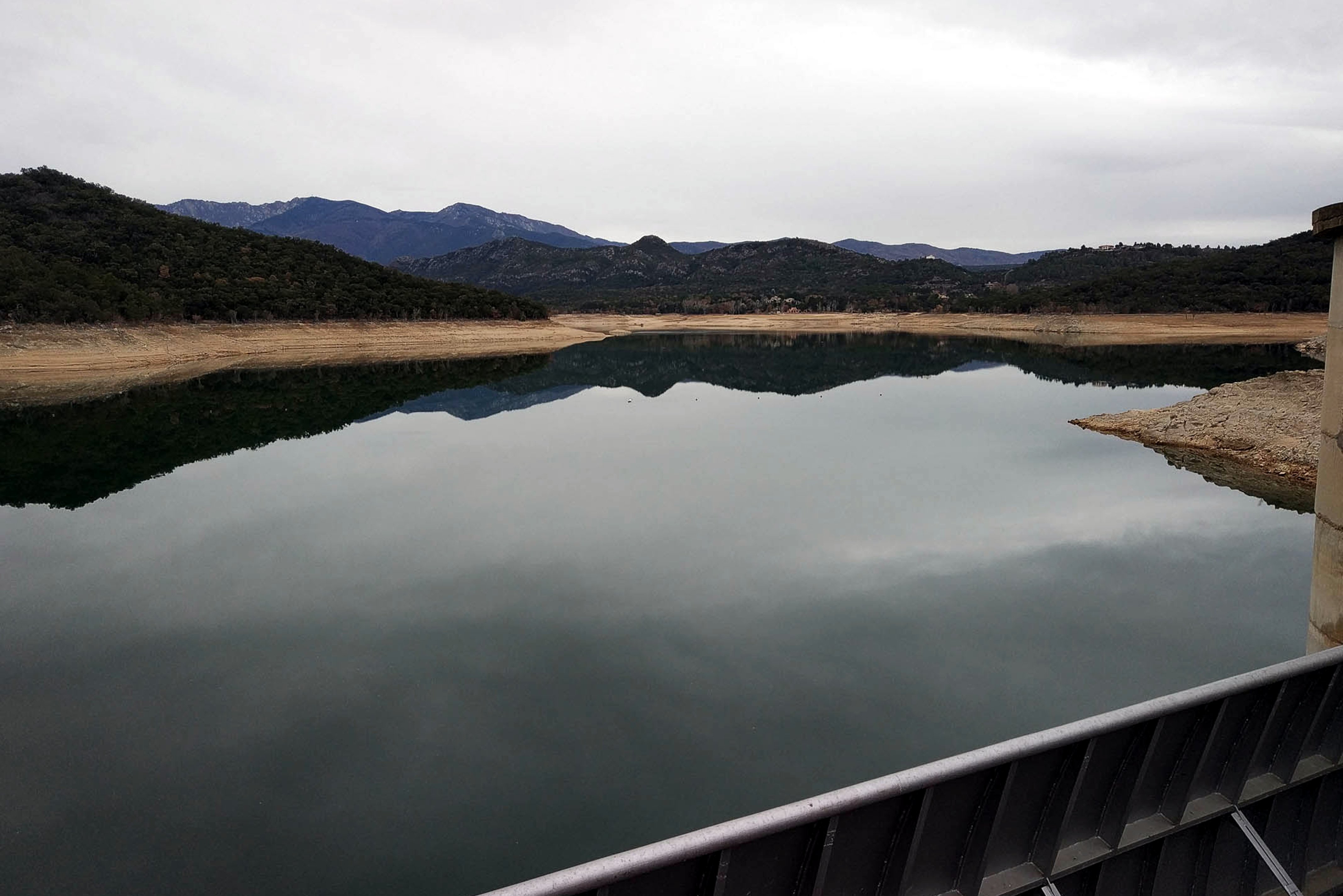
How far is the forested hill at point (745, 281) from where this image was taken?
121 meters

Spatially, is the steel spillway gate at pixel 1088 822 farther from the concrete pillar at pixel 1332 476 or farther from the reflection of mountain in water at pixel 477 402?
the reflection of mountain in water at pixel 477 402

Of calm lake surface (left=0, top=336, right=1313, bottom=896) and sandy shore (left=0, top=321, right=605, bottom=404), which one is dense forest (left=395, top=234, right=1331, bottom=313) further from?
sandy shore (left=0, top=321, right=605, bottom=404)

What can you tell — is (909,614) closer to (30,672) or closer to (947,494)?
(947,494)

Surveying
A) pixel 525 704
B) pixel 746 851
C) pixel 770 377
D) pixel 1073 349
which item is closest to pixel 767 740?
pixel 525 704

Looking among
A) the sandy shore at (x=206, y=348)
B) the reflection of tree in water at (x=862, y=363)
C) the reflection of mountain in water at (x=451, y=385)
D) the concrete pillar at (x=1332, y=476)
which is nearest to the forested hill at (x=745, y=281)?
the reflection of mountain in water at (x=451, y=385)

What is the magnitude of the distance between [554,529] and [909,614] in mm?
7201

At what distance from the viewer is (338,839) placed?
6.03 m

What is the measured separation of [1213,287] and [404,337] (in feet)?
263

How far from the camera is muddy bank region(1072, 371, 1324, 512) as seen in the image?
18.3 metres

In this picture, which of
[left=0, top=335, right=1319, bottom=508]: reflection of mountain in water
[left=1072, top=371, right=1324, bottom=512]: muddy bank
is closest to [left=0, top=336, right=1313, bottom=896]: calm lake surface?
[left=0, top=335, right=1319, bottom=508]: reflection of mountain in water

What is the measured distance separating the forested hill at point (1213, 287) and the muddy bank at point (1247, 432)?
1960 inches

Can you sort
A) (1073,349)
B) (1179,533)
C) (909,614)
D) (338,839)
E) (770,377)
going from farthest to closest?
(1073,349) < (770,377) < (1179,533) < (909,614) < (338,839)

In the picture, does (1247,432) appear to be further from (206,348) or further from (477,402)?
(206,348)

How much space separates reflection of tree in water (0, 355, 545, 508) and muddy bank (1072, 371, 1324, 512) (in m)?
27.4
